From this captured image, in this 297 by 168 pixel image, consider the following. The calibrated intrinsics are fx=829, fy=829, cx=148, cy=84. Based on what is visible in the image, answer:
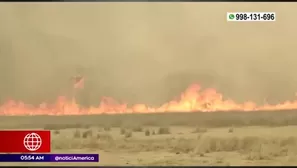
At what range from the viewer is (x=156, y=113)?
5246 mm

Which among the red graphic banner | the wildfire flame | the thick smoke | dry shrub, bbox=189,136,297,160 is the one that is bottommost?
dry shrub, bbox=189,136,297,160

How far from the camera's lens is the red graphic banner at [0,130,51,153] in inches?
206

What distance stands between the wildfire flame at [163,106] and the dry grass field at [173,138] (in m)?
0.03

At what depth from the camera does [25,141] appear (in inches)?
206

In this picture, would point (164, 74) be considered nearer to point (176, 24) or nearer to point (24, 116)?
point (176, 24)

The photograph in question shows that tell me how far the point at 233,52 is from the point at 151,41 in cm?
52
